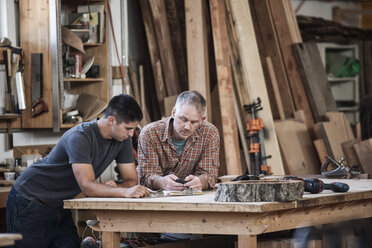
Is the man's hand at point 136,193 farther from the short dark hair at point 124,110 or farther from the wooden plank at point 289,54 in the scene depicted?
the wooden plank at point 289,54

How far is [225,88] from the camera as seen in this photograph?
6742mm

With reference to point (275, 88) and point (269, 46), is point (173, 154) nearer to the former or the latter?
point (275, 88)

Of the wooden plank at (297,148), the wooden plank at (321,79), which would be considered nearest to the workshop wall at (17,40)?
the wooden plank at (297,148)

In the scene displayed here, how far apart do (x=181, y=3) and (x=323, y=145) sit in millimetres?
2590

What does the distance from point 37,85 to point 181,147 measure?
7.38ft

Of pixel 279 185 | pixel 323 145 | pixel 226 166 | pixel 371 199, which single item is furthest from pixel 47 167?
pixel 323 145

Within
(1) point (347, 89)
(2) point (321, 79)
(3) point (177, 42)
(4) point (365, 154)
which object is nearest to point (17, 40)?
(3) point (177, 42)

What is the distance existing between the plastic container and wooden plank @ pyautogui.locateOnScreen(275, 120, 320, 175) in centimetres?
284

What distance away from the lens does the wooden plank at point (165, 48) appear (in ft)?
25.3

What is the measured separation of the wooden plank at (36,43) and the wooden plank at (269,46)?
283cm

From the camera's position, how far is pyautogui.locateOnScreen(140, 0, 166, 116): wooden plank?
7.72 metres

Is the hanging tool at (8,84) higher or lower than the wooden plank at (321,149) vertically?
higher

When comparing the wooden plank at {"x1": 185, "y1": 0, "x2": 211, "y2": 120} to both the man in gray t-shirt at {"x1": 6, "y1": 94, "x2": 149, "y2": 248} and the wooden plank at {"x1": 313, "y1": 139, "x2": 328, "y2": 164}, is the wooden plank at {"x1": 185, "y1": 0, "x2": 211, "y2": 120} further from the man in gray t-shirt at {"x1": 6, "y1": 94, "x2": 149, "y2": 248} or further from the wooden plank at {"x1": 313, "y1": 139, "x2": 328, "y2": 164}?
the man in gray t-shirt at {"x1": 6, "y1": 94, "x2": 149, "y2": 248}

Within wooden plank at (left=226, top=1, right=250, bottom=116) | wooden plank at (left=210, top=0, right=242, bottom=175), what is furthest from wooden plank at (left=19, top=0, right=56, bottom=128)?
wooden plank at (left=226, top=1, right=250, bottom=116)
